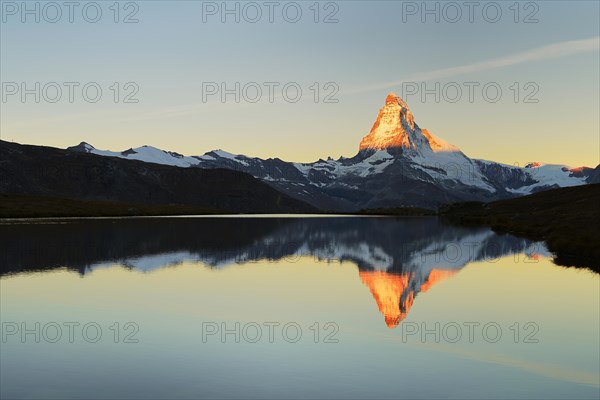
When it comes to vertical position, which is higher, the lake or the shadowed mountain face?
the shadowed mountain face

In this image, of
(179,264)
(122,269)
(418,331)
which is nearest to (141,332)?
(418,331)

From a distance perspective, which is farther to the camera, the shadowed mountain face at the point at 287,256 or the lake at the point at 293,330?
the shadowed mountain face at the point at 287,256

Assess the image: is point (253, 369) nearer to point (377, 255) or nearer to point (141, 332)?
point (141, 332)

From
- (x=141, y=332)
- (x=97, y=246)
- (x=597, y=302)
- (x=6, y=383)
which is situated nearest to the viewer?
(x=6, y=383)

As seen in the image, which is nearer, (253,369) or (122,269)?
(253,369)

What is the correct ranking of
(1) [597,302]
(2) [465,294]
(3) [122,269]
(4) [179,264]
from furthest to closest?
(4) [179,264], (3) [122,269], (2) [465,294], (1) [597,302]

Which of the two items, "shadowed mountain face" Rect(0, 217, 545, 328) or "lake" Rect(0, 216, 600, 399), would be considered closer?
"lake" Rect(0, 216, 600, 399)

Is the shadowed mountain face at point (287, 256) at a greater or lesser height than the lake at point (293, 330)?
greater
